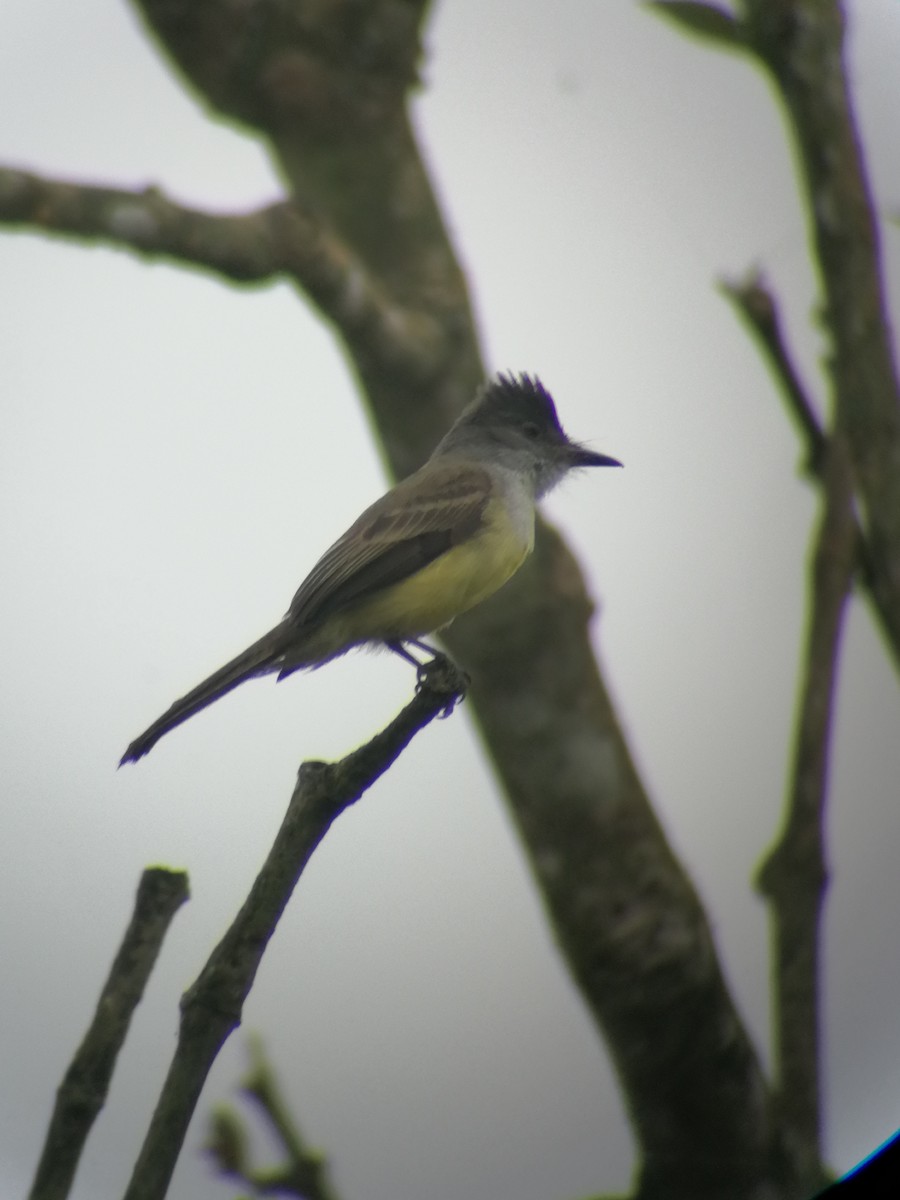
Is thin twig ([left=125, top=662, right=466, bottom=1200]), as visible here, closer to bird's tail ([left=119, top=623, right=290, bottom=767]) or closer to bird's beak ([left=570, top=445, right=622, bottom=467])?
bird's tail ([left=119, top=623, right=290, bottom=767])

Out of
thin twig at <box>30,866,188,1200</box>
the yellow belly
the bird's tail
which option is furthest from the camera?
the yellow belly

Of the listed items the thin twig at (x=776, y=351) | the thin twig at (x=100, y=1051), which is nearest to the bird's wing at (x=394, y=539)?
the thin twig at (x=776, y=351)

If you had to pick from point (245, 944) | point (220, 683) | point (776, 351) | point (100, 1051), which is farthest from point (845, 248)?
point (100, 1051)

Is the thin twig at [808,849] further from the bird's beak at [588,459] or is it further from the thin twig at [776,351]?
the bird's beak at [588,459]

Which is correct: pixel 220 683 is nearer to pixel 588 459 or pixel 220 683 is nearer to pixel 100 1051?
pixel 100 1051

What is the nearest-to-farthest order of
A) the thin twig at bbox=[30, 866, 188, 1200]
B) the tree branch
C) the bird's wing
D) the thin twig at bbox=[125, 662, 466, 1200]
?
the thin twig at bbox=[125, 662, 466, 1200] → the thin twig at bbox=[30, 866, 188, 1200] → the tree branch → the bird's wing

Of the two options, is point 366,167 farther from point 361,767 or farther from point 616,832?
point 361,767

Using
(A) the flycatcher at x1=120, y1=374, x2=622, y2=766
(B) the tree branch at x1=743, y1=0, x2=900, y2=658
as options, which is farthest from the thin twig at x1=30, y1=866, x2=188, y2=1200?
(B) the tree branch at x1=743, y1=0, x2=900, y2=658
